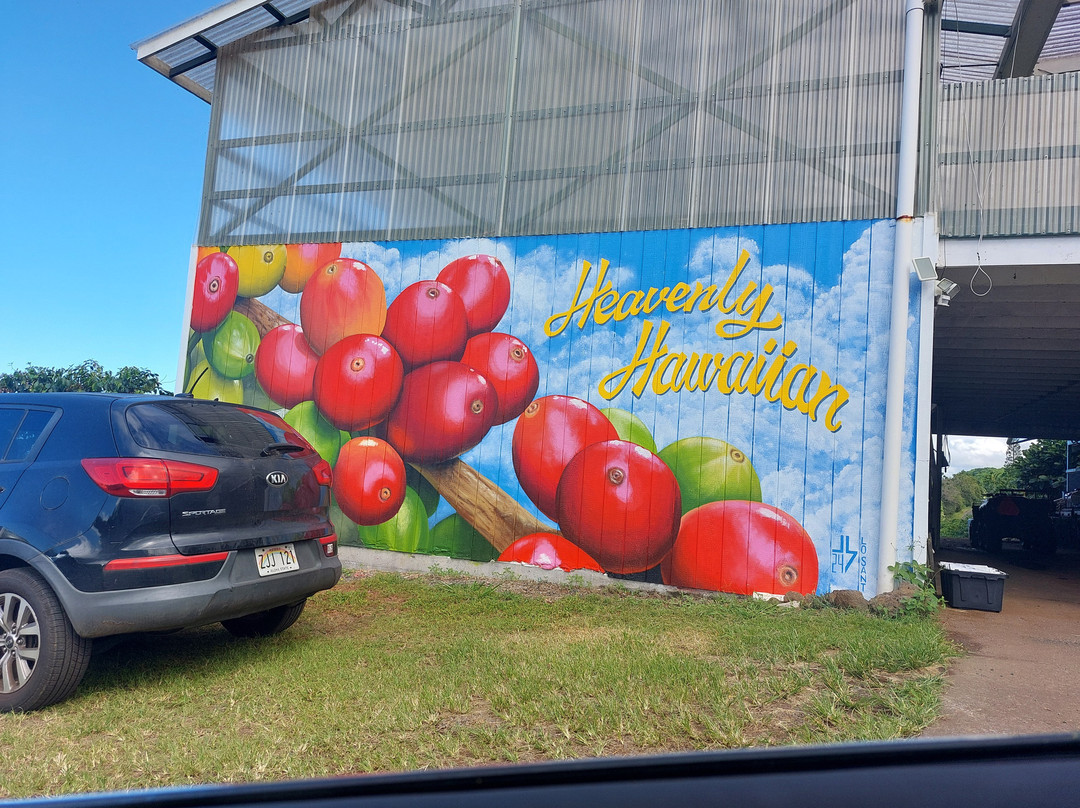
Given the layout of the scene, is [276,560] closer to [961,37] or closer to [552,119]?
[552,119]

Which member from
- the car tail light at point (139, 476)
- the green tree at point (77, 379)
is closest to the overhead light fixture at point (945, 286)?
the car tail light at point (139, 476)

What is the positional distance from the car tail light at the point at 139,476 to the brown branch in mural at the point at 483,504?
4610mm

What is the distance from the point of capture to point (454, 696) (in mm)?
4191

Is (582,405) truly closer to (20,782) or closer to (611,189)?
(611,189)

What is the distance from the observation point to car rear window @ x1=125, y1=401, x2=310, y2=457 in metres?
4.37

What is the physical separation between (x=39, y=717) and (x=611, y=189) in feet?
22.8

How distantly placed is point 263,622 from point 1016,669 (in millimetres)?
5145

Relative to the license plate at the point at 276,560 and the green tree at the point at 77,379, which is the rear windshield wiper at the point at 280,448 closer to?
the license plate at the point at 276,560

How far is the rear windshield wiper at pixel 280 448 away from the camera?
486cm

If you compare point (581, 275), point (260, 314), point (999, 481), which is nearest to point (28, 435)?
point (581, 275)

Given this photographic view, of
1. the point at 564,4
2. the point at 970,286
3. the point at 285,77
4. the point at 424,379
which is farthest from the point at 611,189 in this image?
the point at 285,77

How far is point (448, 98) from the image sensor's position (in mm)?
9594

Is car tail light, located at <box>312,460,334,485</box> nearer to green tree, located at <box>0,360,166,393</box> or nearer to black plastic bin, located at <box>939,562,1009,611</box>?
black plastic bin, located at <box>939,562,1009,611</box>

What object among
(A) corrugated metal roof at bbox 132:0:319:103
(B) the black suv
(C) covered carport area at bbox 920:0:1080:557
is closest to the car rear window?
(B) the black suv
